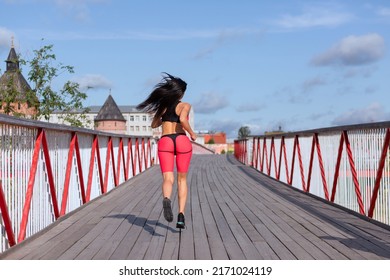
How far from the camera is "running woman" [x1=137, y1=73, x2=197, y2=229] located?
6.04 meters

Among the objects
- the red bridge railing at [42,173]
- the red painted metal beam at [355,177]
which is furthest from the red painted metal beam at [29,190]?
the red painted metal beam at [355,177]

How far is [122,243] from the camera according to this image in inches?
217

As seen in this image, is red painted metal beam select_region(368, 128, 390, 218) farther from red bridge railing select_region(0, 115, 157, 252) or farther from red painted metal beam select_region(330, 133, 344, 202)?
red bridge railing select_region(0, 115, 157, 252)

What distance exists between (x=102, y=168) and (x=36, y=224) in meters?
4.91

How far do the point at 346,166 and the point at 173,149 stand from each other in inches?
119

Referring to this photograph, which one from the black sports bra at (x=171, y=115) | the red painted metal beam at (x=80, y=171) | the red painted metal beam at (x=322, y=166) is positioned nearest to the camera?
the black sports bra at (x=171, y=115)

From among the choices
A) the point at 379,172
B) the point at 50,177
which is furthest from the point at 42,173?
the point at 379,172

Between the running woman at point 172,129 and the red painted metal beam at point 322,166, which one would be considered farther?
the red painted metal beam at point 322,166

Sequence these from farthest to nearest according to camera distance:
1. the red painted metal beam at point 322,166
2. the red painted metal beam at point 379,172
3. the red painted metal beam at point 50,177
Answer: the red painted metal beam at point 322,166 < the red painted metal beam at point 50,177 < the red painted metal beam at point 379,172

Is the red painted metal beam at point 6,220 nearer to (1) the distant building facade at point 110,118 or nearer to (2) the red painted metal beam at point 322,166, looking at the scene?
(2) the red painted metal beam at point 322,166

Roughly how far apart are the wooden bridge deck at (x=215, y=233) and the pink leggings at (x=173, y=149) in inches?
29.8

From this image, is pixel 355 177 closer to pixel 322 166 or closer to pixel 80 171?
pixel 322 166

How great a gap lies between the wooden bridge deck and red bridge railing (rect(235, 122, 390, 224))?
0.25m

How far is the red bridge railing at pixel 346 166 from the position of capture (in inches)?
255
